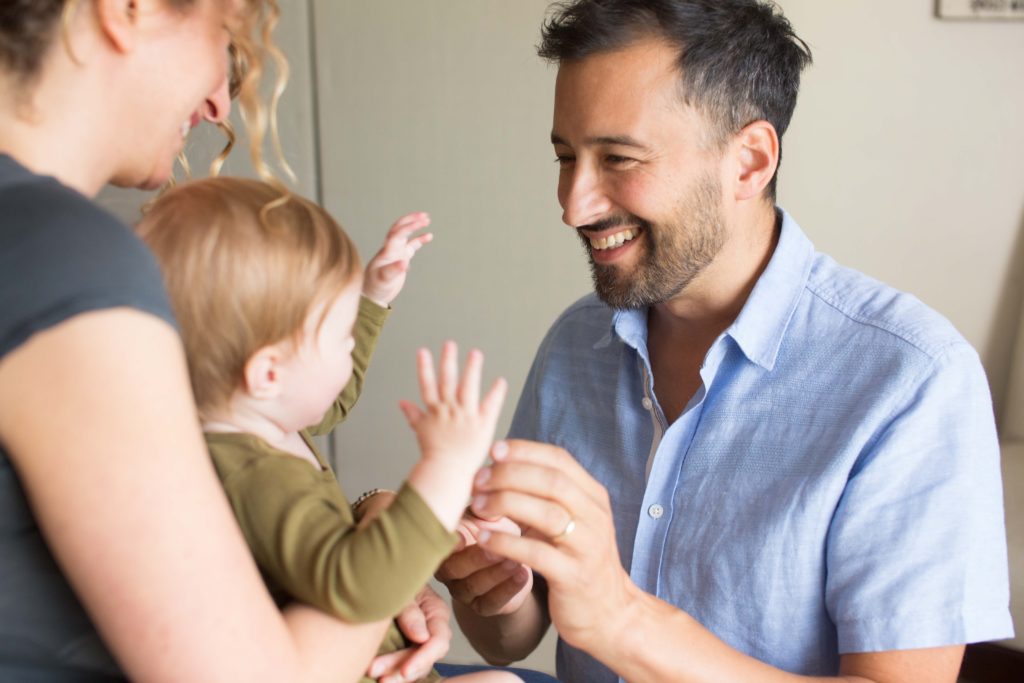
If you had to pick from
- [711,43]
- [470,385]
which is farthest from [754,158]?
[470,385]

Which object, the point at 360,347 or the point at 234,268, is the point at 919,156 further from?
the point at 234,268

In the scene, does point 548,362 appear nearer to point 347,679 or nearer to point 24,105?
point 347,679

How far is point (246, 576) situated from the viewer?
0.70 m

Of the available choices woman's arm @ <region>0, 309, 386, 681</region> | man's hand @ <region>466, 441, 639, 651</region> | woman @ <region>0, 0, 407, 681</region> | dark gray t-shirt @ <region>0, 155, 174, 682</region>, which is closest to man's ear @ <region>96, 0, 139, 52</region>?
woman @ <region>0, 0, 407, 681</region>

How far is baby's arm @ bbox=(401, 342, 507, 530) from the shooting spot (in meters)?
0.83

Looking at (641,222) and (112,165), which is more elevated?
(112,165)

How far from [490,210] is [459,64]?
1.46 ft

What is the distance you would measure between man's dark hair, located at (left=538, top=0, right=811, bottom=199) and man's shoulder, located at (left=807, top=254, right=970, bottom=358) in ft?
0.71

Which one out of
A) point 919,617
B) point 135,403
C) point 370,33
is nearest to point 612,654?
point 919,617

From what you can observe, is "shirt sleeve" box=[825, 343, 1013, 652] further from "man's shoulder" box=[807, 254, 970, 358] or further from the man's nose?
the man's nose

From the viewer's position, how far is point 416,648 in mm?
1041

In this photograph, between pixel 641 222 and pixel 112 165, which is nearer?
pixel 112 165

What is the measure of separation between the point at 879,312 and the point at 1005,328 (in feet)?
5.64

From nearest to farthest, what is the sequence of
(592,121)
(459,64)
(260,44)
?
1. (260,44)
2. (592,121)
3. (459,64)
